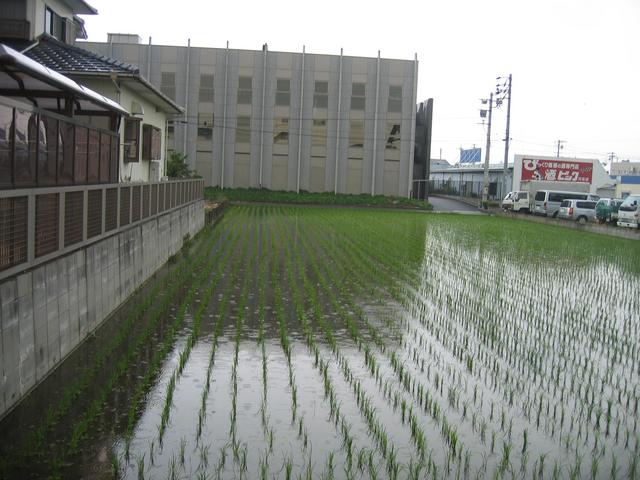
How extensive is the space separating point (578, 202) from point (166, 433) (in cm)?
4166

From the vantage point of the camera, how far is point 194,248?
20.7 meters

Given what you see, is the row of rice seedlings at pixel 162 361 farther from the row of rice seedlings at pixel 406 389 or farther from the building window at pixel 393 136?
the building window at pixel 393 136

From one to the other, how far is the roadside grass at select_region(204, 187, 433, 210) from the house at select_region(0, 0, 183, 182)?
2444 centimetres

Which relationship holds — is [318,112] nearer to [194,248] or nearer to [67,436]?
[194,248]

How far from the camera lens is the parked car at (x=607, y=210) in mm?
42938

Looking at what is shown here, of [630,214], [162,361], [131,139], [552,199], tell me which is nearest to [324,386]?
[162,361]

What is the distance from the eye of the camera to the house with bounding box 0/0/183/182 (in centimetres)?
A: 1914

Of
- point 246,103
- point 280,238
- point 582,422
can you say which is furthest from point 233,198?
point 582,422

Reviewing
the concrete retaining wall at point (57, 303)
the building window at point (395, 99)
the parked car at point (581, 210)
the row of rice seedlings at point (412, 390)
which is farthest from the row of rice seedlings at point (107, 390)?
the building window at point (395, 99)

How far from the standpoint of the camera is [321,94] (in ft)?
178

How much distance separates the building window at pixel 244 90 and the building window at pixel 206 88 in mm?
1967

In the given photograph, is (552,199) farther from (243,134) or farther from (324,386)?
(324,386)

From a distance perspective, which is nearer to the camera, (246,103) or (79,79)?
(79,79)

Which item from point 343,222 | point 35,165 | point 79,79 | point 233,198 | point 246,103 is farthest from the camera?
point 246,103
